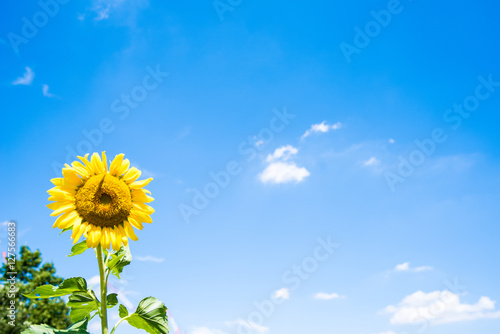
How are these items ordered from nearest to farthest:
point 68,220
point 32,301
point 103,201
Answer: point 68,220 → point 103,201 → point 32,301

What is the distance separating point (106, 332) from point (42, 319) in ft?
120

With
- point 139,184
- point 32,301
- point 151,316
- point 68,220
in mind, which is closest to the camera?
point 151,316

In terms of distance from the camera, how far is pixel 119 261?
4441 mm

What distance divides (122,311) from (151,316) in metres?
0.31

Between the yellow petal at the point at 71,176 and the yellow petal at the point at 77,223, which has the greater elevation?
the yellow petal at the point at 71,176

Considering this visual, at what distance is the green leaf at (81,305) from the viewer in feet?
13.8

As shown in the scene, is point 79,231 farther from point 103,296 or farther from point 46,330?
point 46,330

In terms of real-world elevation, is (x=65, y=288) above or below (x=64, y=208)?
below

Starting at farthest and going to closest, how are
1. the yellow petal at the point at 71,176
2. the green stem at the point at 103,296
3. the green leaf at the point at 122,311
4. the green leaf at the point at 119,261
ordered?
the yellow petal at the point at 71,176 < the green leaf at the point at 122,311 < the green leaf at the point at 119,261 < the green stem at the point at 103,296

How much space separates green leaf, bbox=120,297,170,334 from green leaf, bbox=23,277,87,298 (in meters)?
0.59

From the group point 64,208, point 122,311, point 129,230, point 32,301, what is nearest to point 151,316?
point 122,311

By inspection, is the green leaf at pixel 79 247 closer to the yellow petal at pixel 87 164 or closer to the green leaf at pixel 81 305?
the green leaf at pixel 81 305

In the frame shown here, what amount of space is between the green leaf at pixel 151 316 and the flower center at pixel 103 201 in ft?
2.94

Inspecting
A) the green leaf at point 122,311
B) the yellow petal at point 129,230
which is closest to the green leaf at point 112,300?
the green leaf at point 122,311
